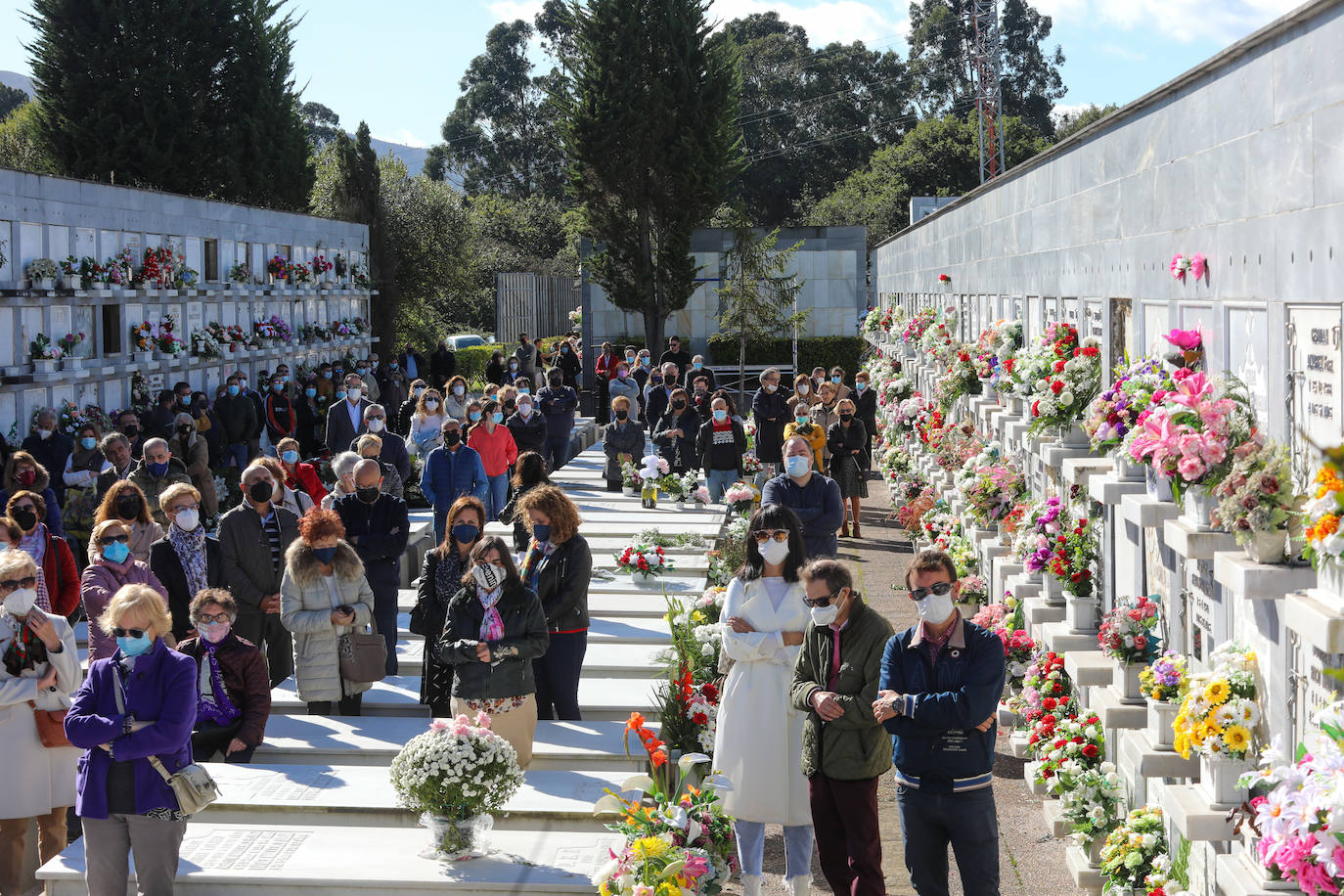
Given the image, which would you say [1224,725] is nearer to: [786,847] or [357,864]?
[786,847]

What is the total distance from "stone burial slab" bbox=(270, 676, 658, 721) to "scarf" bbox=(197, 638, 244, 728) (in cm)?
188

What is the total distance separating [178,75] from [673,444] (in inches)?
1191

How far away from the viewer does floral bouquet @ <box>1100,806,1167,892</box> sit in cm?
710

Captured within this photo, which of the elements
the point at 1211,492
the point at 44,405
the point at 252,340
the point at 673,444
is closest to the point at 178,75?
the point at 252,340

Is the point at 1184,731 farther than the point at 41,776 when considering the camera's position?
No

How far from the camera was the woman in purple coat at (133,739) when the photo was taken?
253 inches

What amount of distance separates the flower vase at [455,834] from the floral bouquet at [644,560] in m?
6.26

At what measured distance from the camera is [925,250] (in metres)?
20.5

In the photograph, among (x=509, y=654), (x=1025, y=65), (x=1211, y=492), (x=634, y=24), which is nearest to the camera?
(x=1211, y=492)

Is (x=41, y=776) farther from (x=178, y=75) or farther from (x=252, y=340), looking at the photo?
(x=178, y=75)

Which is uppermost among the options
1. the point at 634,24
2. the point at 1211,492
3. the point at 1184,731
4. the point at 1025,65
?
the point at 1025,65

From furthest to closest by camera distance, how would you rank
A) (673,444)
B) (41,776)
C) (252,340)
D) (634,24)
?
(634,24) → (252,340) → (673,444) → (41,776)

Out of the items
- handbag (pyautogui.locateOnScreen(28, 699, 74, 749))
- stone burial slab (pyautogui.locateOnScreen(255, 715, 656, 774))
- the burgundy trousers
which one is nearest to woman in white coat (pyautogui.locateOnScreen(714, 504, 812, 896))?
the burgundy trousers

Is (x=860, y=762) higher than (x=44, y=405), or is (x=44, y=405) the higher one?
(x=44, y=405)
